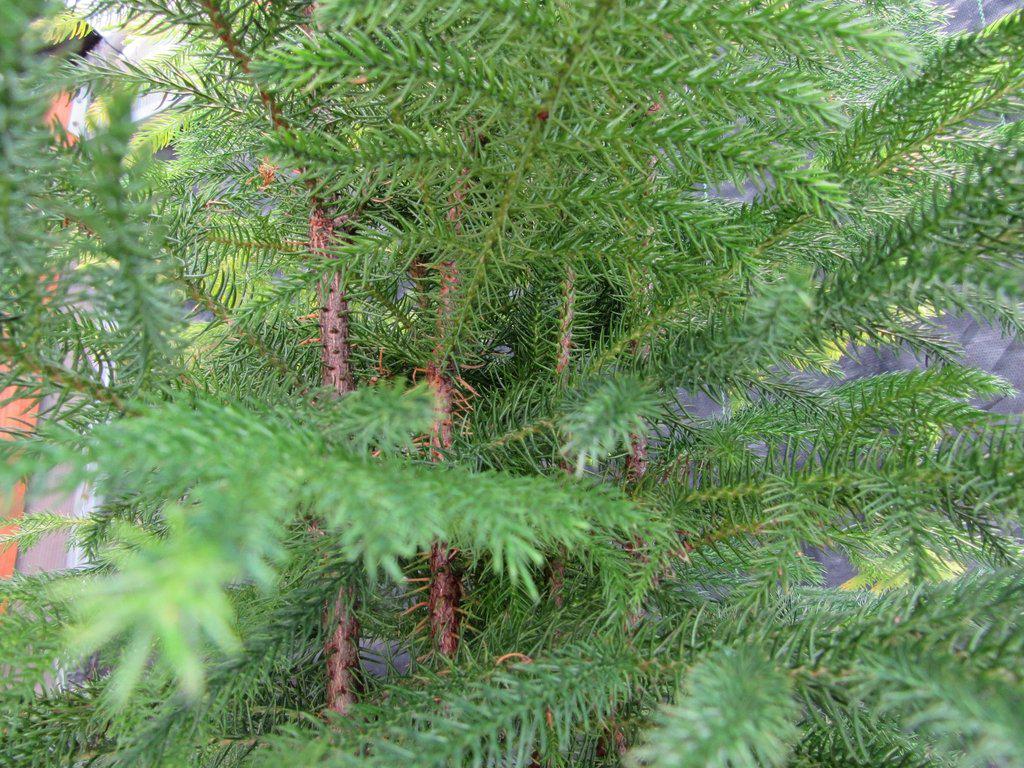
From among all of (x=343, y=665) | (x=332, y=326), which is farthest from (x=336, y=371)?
(x=343, y=665)

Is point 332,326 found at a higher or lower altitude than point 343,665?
higher

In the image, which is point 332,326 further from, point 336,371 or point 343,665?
point 343,665

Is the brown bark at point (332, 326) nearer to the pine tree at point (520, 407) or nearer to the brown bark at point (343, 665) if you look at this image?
the pine tree at point (520, 407)

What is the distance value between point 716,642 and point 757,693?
48 mm

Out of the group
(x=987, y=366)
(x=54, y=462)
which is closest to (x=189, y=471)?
(x=54, y=462)

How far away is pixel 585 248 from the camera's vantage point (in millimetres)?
270

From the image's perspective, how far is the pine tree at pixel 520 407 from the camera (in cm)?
16

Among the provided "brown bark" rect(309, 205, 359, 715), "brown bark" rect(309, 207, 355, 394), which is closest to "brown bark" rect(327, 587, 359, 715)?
"brown bark" rect(309, 205, 359, 715)

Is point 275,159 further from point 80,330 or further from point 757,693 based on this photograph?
point 757,693

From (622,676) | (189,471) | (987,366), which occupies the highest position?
(189,471)

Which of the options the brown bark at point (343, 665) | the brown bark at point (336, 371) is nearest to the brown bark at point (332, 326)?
the brown bark at point (336, 371)

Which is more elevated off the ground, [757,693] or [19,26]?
[19,26]

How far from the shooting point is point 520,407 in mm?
329

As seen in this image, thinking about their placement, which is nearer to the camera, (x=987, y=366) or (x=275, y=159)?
(x=275, y=159)
